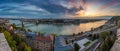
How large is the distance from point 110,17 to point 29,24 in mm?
3551

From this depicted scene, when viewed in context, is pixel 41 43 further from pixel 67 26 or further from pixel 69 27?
pixel 67 26

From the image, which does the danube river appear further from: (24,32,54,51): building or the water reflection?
(24,32,54,51): building

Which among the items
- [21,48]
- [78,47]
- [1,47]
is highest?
[1,47]

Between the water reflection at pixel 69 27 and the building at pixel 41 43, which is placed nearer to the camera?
the building at pixel 41 43

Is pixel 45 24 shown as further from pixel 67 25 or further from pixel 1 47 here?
pixel 1 47

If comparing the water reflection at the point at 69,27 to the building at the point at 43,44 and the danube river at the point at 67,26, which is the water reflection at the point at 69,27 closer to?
the danube river at the point at 67,26

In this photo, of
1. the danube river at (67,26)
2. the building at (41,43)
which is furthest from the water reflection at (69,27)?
the building at (41,43)

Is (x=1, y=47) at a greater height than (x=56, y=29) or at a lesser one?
greater

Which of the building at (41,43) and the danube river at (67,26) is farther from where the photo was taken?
the danube river at (67,26)

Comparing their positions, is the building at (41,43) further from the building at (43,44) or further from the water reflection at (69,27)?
the water reflection at (69,27)

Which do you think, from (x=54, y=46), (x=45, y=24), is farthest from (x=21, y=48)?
(x=45, y=24)

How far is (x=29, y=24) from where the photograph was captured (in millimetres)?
10148

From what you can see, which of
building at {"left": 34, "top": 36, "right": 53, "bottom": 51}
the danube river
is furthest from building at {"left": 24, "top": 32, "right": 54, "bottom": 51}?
the danube river

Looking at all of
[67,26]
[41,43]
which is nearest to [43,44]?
[41,43]
